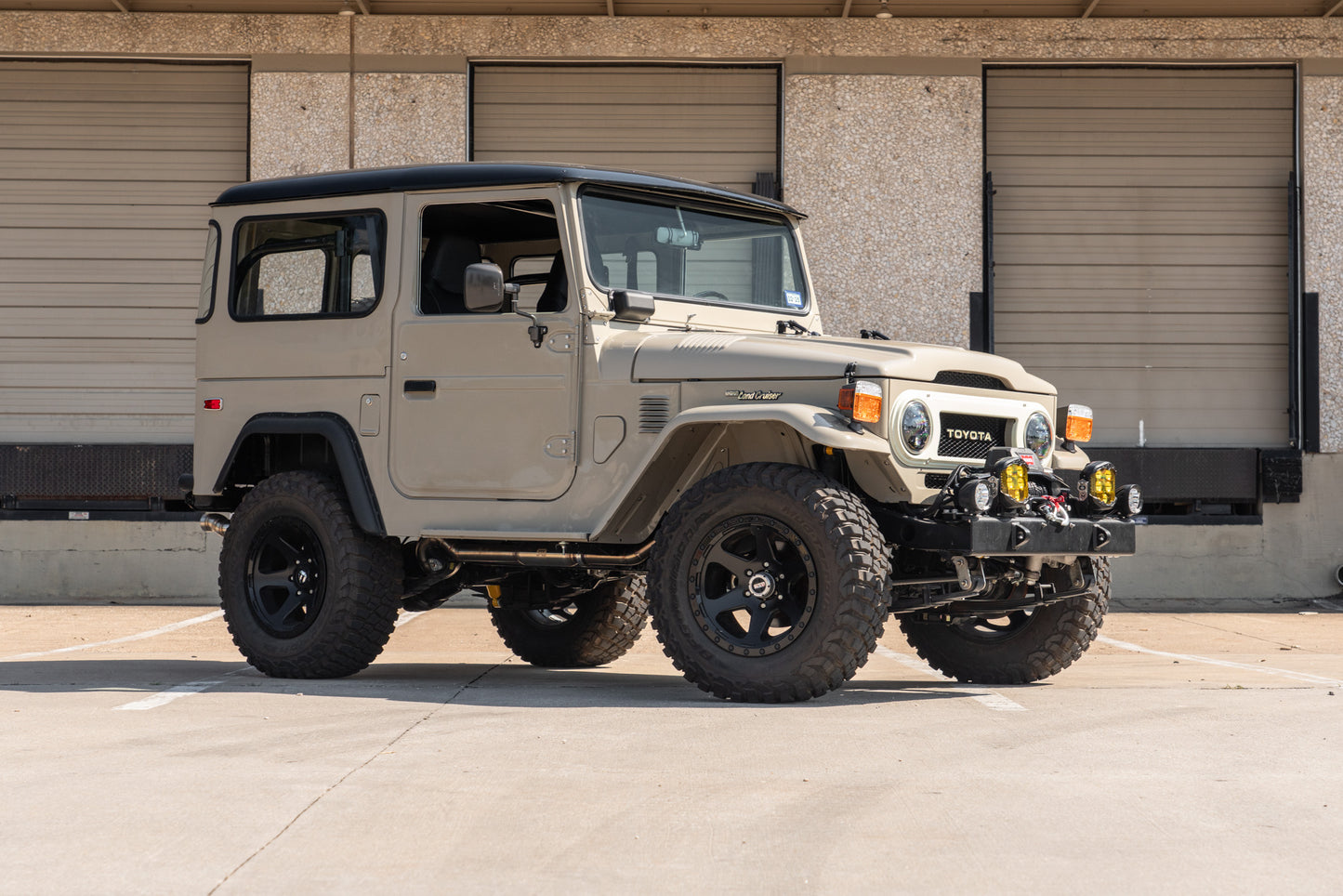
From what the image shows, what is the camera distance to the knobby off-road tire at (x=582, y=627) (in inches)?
356

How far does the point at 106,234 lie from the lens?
51.2ft

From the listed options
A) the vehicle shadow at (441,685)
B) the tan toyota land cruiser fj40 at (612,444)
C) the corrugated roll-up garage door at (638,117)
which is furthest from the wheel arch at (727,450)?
the corrugated roll-up garage door at (638,117)

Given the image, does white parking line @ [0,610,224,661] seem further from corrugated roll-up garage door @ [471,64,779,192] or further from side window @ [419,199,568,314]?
corrugated roll-up garage door @ [471,64,779,192]

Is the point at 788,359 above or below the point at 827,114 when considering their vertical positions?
below

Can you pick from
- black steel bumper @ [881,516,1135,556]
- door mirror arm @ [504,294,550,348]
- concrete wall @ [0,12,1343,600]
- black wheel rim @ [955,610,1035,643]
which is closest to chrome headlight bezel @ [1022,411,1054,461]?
black steel bumper @ [881,516,1135,556]

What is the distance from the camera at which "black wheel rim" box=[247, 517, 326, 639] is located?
809 cm

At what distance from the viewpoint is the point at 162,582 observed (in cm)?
1529

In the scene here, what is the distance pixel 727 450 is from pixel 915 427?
0.93 meters

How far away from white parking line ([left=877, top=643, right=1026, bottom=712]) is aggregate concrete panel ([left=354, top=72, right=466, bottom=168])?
777 centimetres

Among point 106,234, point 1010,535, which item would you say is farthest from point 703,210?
point 106,234

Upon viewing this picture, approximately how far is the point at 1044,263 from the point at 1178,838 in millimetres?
12002

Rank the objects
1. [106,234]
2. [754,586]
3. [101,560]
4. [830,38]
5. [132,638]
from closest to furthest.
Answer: [754,586] < [132,638] < [101,560] < [830,38] < [106,234]

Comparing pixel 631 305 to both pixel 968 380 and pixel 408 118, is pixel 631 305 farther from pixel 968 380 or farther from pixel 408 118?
pixel 408 118

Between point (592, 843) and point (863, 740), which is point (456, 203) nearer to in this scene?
point (863, 740)
